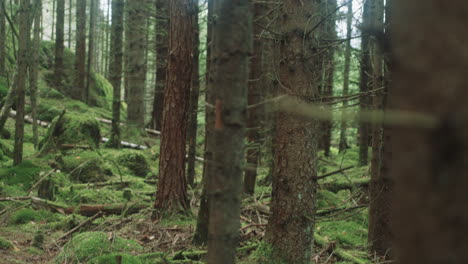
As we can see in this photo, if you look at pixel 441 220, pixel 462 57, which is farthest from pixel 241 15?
pixel 441 220

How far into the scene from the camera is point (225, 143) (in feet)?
6.63

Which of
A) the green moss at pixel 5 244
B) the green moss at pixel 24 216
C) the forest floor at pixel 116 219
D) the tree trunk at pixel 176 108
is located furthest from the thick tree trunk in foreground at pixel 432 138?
the green moss at pixel 24 216

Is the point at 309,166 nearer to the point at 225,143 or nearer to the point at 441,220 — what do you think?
the point at 225,143

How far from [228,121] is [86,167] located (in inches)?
344

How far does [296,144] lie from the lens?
14.4 ft

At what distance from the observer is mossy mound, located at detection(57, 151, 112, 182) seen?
9.74 meters

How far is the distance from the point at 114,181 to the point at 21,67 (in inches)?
130

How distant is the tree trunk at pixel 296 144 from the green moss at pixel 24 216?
15.5 ft

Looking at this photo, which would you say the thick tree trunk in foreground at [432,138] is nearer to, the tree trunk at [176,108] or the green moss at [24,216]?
the tree trunk at [176,108]

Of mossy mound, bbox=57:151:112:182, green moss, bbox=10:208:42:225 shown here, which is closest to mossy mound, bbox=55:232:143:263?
green moss, bbox=10:208:42:225

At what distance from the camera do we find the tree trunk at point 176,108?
22.6 ft

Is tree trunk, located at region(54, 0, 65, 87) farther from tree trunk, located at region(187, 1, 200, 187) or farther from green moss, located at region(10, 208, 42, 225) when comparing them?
green moss, located at region(10, 208, 42, 225)

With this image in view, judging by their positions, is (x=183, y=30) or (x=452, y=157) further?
(x=183, y=30)

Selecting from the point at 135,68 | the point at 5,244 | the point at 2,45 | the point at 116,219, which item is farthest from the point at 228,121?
the point at 2,45
